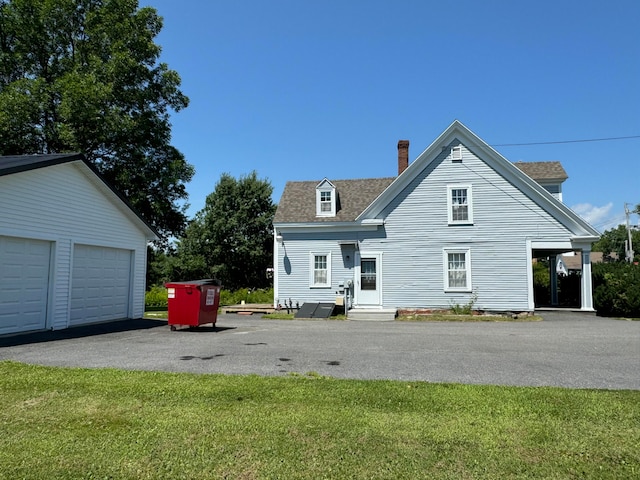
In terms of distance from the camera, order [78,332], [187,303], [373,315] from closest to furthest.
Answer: [78,332] < [187,303] < [373,315]

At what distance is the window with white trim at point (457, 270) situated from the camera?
18.1 m

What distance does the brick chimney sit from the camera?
21844mm

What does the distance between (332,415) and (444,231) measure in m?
15.0

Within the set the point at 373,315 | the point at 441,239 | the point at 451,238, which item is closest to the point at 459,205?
the point at 451,238

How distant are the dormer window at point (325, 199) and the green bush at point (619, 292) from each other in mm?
11473

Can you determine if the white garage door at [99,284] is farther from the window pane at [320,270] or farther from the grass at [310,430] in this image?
the window pane at [320,270]

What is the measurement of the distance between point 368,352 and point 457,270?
10.9 m

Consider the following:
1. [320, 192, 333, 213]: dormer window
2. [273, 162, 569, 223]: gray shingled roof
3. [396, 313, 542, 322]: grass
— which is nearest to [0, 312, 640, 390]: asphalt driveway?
[396, 313, 542, 322]: grass

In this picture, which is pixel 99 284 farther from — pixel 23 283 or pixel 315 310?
pixel 315 310

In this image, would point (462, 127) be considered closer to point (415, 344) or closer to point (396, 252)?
point (396, 252)

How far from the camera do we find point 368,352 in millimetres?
8562

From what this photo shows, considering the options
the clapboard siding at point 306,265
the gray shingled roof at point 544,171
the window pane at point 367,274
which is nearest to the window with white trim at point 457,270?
the window pane at point 367,274

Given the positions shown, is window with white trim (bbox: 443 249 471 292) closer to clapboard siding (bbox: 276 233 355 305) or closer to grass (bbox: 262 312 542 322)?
grass (bbox: 262 312 542 322)

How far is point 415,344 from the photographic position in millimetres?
9695
